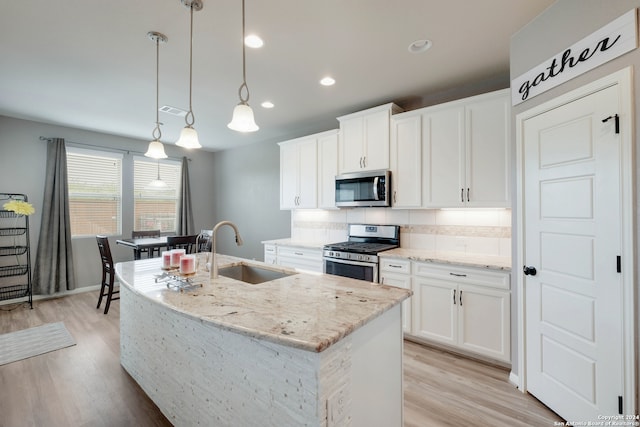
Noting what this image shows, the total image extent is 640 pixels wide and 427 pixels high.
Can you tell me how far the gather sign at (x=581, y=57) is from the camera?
57.2 inches

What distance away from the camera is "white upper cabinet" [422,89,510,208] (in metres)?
2.59

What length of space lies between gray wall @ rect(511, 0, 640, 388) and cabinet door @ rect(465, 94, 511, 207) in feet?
1.23

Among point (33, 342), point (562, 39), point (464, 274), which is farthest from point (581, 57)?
point (33, 342)

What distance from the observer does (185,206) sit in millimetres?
5785

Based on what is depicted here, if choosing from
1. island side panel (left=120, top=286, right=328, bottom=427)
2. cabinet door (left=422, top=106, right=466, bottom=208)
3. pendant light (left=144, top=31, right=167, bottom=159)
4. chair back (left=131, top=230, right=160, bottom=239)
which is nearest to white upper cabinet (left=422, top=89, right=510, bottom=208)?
cabinet door (left=422, top=106, right=466, bottom=208)

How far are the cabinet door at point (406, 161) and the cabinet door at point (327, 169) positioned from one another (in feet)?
2.75

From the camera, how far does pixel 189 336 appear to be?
154 centimetres

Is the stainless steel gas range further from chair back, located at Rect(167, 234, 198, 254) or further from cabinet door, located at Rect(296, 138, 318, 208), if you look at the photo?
chair back, located at Rect(167, 234, 198, 254)

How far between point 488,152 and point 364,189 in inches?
52.9

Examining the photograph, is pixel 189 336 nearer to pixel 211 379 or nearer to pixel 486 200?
pixel 211 379

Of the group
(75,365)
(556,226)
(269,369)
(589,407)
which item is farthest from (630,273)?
(75,365)

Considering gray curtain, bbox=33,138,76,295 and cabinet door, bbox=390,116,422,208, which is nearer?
cabinet door, bbox=390,116,422,208

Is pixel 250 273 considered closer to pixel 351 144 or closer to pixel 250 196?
pixel 351 144

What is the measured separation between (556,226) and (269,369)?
2.00 metres
